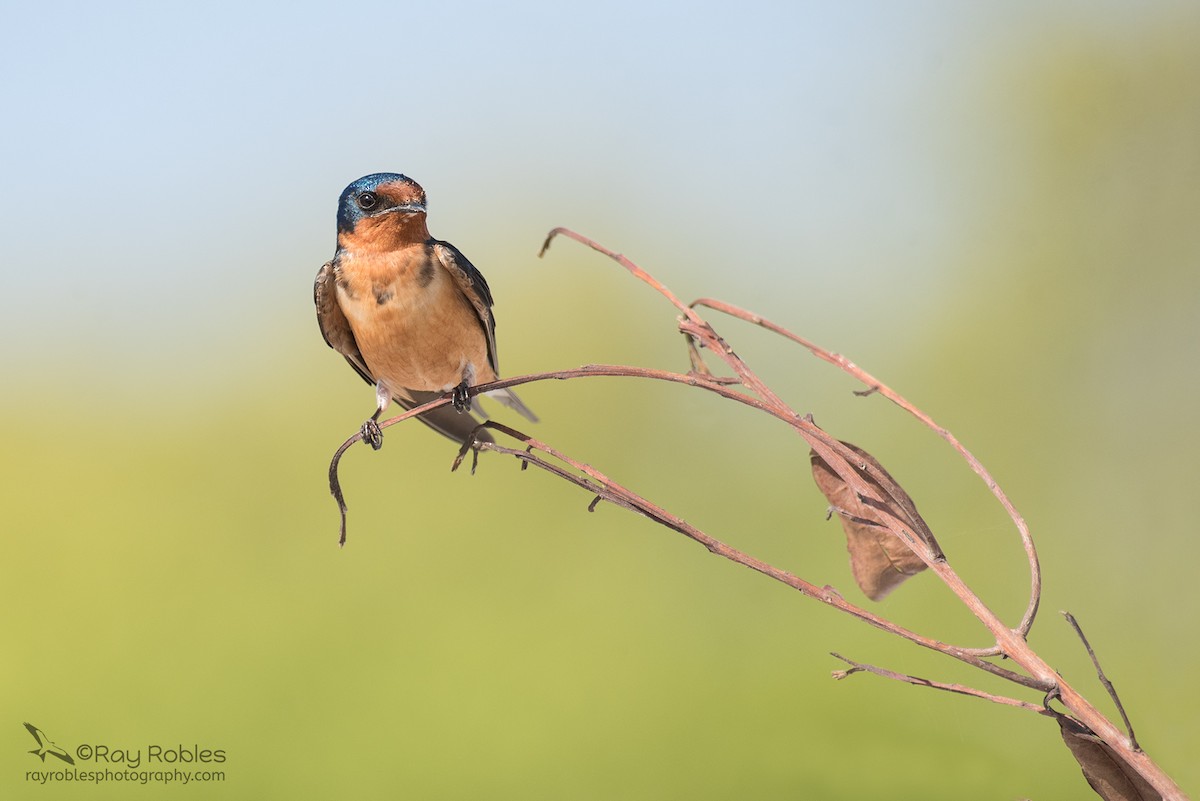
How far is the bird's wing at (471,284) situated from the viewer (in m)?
1.61

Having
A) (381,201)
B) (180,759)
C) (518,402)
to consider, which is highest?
(381,201)

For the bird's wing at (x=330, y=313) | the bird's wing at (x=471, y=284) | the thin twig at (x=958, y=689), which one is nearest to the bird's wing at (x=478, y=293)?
the bird's wing at (x=471, y=284)

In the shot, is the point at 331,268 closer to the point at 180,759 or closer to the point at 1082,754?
the point at 180,759

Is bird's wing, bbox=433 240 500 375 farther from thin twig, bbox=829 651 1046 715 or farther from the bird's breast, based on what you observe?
thin twig, bbox=829 651 1046 715

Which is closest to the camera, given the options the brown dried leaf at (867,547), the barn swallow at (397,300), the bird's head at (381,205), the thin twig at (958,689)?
the thin twig at (958,689)

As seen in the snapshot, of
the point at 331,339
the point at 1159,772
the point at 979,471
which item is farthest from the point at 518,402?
the point at 1159,772

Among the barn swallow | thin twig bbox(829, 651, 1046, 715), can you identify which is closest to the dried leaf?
thin twig bbox(829, 651, 1046, 715)

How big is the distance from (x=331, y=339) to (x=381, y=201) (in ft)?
0.88

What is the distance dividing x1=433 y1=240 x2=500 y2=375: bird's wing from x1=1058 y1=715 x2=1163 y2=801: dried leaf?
107 cm

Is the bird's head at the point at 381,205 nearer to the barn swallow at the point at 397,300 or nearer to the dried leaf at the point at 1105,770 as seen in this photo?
the barn swallow at the point at 397,300

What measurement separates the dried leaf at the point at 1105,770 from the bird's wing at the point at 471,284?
1.07m

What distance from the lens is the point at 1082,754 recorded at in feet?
2.19

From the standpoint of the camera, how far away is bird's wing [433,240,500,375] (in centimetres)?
161

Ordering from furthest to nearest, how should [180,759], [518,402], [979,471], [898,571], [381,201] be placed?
[180,759]
[518,402]
[381,201]
[898,571]
[979,471]
